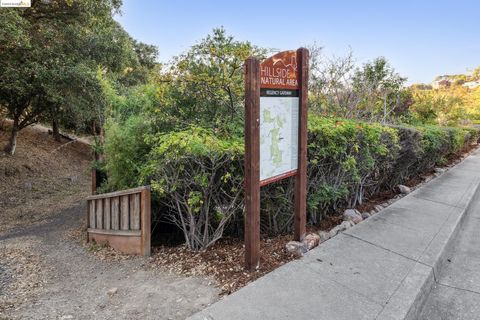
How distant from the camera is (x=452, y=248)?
3586 millimetres

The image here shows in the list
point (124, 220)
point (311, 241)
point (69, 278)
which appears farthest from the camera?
point (124, 220)

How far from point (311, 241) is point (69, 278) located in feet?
9.05

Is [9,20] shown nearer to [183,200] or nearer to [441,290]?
[183,200]

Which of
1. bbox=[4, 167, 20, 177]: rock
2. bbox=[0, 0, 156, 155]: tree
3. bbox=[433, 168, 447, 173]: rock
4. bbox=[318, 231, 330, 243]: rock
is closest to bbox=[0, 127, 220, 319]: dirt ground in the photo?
bbox=[4, 167, 20, 177]: rock

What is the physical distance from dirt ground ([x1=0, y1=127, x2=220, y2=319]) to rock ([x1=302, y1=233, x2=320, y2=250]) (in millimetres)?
1078

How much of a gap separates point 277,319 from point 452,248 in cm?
272

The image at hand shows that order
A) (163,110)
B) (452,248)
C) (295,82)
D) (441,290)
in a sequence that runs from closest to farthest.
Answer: (441,290) → (295,82) → (452,248) → (163,110)

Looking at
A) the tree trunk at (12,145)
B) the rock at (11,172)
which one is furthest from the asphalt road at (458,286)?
the tree trunk at (12,145)

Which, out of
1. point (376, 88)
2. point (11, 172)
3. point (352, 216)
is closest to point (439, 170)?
point (376, 88)

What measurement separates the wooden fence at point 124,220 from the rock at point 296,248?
5.41ft

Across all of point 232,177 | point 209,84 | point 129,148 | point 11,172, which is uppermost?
point 209,84

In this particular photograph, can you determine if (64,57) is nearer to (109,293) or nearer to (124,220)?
(124,220)

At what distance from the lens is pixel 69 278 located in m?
3.54

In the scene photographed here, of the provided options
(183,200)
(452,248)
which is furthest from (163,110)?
(452,248)
